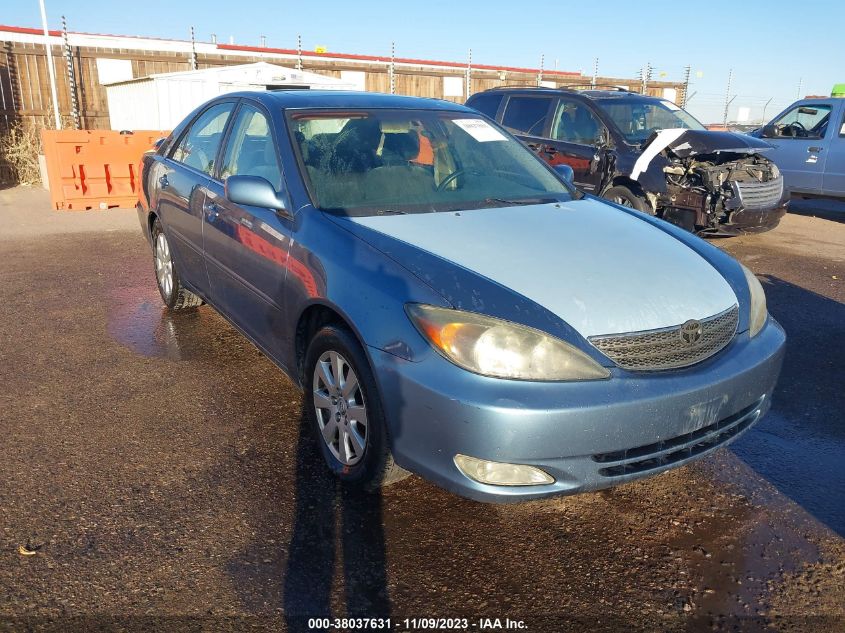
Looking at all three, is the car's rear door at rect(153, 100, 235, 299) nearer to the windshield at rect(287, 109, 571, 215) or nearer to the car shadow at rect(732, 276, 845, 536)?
the windshield at rect(287, 109, 571, 215)

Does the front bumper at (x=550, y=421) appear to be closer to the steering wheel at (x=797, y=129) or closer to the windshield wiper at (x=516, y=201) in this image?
the windshield wiper at (x=516, y=201)

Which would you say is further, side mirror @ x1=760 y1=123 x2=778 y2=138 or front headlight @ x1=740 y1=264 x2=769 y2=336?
side mirror @ x1=760 y1=123 x2=778 y2=138

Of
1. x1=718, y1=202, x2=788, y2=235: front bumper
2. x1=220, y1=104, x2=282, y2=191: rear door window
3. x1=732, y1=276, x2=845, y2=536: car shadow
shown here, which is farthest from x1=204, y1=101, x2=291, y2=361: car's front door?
x1=718, y1=202, x2=788, y2=235: front bumper

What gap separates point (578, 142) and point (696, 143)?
4.31 feet

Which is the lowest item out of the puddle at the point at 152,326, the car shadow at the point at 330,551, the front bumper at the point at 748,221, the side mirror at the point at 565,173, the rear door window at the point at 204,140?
the puddle at the point at 152,326

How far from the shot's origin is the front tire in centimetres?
270

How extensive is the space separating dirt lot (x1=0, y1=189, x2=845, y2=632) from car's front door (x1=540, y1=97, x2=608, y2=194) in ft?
13.9

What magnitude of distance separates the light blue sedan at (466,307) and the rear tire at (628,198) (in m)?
4.14

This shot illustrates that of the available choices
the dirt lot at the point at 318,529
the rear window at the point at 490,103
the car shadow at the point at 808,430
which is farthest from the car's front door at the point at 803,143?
the dirt lot at the point at 318,529

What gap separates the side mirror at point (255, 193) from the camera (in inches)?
127

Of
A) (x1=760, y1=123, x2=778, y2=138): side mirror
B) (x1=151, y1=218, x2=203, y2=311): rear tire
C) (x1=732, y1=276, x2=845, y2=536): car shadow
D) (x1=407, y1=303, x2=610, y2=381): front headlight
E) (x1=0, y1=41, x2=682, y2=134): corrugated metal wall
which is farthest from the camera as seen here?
(x1=0, y1=41, x2=682, y2=134): corrugated metal wall

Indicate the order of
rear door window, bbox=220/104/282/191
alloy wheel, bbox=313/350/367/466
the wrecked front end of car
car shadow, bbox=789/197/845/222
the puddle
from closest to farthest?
alloy wheel, bbox=313/350/367/466 → rear door window, bbox=220/104/282/191 → the puddle → the wrecked front end of car → car shadow, bbox=789/197/845/222

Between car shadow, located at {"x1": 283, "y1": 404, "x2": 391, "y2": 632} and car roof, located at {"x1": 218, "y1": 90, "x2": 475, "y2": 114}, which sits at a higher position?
car roof, located at {"x1": 218, "y1": 90, "x2": 475, "y2": 114}

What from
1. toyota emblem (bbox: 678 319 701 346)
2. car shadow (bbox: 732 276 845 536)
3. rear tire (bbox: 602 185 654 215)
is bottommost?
car shadow (bbox: 732 276 845 536)
